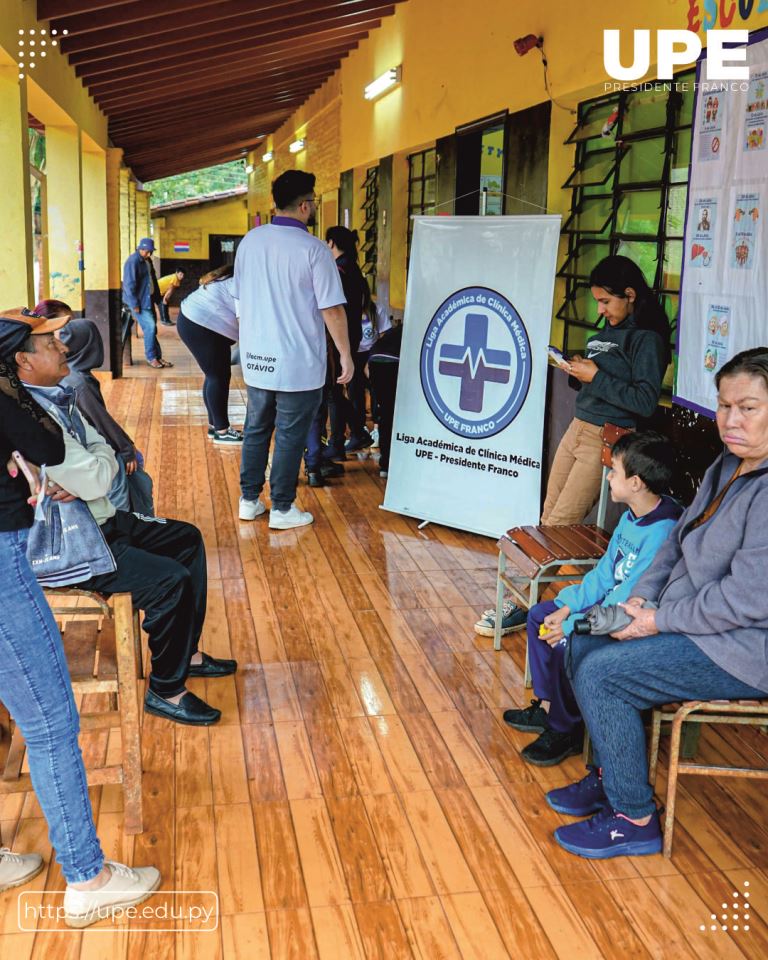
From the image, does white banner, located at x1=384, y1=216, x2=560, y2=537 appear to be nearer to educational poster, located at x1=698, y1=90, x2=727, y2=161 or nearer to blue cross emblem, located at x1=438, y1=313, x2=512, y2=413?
blue cross emblem, located at x1=438, y1=313, x2=512, y2=413

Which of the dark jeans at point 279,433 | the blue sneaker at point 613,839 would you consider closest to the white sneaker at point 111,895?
the blue sneaker at point 613,839

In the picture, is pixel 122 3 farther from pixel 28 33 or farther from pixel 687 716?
pixel 687 716

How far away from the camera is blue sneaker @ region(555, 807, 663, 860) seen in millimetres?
2457

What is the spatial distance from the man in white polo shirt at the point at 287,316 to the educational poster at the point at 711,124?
6.18ft

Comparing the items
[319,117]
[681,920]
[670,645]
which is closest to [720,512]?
[670,645]

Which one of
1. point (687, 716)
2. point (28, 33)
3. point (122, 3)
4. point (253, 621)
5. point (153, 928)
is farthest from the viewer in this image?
point (122, 3)

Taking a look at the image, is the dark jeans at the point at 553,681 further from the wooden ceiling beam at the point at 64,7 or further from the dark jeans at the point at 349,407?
the wooden ceiling beam at the point at 64,7

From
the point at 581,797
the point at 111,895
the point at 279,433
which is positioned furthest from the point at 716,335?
the point at 111,895

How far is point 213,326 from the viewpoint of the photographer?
6.85 metres

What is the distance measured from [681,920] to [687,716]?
1.50 ft

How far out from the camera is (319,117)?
1260 centimetres

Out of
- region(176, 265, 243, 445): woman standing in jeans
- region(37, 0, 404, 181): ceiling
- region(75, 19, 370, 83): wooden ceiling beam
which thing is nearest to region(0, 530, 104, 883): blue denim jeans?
region(176, 265, 243, 445): woman standing in jeans

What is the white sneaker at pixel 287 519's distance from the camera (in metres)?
5.16

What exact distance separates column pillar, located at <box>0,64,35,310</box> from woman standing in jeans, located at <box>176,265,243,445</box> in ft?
3.93
